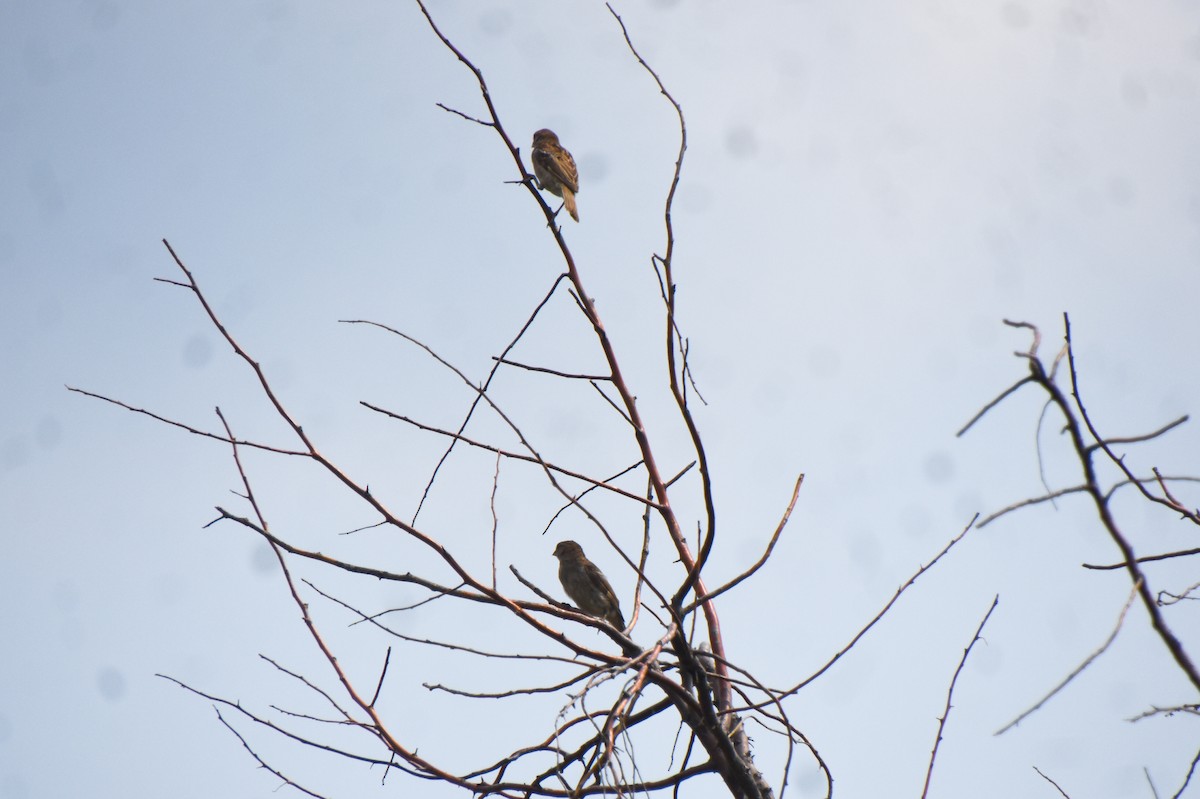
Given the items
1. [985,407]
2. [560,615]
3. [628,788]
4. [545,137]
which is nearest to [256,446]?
[560,615]

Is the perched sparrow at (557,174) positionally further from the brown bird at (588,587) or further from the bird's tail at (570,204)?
the brown bird at (588,587)

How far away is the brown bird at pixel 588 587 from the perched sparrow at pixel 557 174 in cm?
275

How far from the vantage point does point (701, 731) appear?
3170mm

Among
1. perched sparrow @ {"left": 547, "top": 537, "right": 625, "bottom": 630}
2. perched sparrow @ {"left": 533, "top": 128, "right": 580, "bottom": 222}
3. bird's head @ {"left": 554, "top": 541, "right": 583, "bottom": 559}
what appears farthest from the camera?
perched sparrow @ {"left": 533, "top": 128, "right": 580, "bottom": 222}

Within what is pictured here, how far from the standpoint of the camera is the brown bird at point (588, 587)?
7.84 m

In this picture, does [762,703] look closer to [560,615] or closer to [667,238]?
[560,615]

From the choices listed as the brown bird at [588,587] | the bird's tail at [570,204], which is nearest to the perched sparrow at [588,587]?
the brown bird at [588,587]

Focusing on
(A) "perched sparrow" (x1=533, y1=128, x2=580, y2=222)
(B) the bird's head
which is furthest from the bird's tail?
(B) the bird's head

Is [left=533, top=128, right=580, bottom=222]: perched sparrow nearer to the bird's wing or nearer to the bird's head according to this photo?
the bird's wing

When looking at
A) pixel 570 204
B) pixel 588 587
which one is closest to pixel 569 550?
pixel 588 587

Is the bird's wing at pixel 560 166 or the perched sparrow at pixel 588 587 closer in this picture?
the perched sparrow at pixel 588 587

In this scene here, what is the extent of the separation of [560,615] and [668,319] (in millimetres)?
906

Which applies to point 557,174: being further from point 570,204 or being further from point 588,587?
point 588,587

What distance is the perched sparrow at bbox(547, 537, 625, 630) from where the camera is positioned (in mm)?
7840
